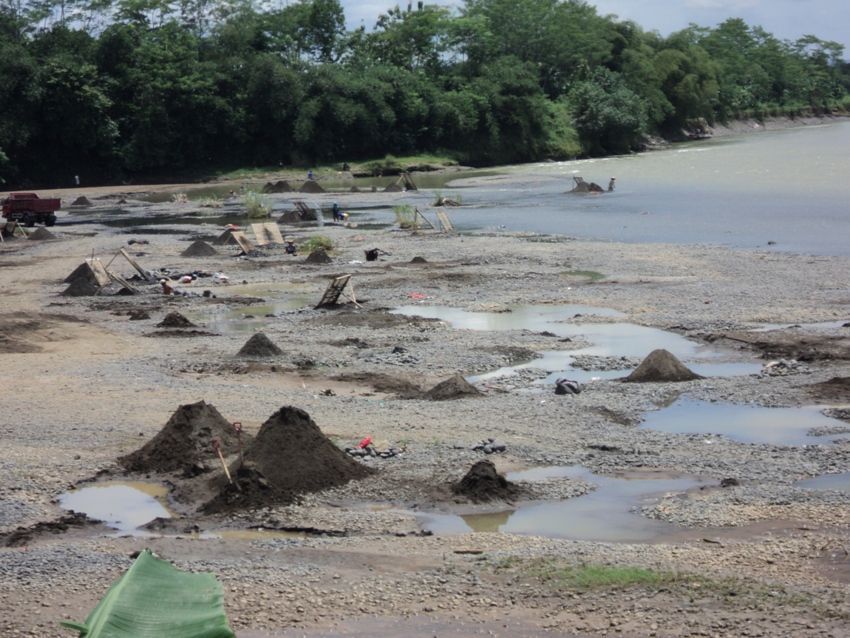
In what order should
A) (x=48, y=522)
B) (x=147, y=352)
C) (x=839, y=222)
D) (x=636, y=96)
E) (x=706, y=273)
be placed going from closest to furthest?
(x=48, y=522)
(x=147, y=352)
(x=706, y=273)
(x=839, y=222)
(x=636, y=96)

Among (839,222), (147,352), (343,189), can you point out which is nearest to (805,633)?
(147,352)

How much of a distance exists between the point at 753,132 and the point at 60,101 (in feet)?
306

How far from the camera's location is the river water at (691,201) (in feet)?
134

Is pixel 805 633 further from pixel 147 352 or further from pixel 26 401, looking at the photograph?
pixel 147 352

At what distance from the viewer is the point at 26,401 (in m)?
15.7

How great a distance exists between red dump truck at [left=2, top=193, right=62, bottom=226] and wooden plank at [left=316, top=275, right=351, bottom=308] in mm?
27269

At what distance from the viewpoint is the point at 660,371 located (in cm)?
1691

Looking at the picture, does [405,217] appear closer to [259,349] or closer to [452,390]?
[259,349]

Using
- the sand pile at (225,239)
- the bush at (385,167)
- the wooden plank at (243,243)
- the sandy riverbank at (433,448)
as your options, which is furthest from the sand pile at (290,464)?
the bush at (385,167)

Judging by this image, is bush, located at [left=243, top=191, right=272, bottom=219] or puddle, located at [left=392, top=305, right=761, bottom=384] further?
bush, located at [left=243, top=191, right=272, bottom=219]

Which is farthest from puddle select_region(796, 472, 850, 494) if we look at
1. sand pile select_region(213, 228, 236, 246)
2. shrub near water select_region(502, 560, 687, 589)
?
sand pile select_region(213, 228, 236, 246)

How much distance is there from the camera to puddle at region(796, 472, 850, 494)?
11.6 m

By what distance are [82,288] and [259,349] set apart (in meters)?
9.81

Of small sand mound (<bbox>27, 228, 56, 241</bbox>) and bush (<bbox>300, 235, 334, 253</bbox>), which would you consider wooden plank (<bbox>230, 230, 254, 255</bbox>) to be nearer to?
bush (<bbox>300, 235, 334, 253</bbox>)
